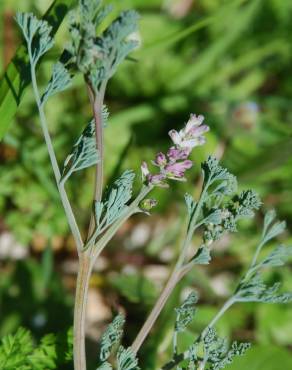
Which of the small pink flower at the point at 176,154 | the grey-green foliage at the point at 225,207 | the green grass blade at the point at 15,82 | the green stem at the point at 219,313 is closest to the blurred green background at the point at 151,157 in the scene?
the green grass blade at the point at 15,82

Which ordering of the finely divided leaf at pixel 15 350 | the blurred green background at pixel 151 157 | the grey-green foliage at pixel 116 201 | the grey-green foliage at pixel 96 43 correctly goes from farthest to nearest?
1. the blurred green background at pixel 151 157
2. the finely divided leaf at pixel 15 350
3. the grey-green foliage at pixel 116 201
4. the grey-green foliage at pixel 96 43

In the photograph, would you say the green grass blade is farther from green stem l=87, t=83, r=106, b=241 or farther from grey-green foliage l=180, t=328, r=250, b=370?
grey-green foliage l=180, t=328, r=250, b=370

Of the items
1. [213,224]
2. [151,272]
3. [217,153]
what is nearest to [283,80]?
[217,153]

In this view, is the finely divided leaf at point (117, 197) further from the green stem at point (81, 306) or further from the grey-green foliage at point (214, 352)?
the grey-green foliage at point (214, 352)

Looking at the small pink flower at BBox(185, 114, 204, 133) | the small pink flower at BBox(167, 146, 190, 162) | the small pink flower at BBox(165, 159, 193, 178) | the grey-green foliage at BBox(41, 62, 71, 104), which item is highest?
the grey-green foliage at BBox(41, 62, 71, 104)

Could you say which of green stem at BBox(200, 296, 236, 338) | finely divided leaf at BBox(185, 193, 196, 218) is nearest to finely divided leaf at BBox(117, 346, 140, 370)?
green stem at BBox(200, 296, 236, 338)
